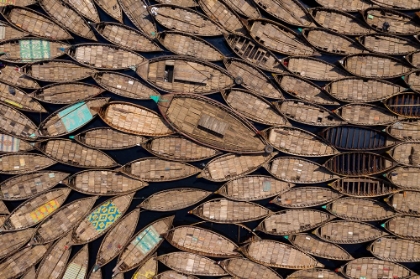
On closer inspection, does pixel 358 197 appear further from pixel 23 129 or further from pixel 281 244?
pixel 23 129

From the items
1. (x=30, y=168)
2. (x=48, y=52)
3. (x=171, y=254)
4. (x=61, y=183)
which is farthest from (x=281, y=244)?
(x=48, y=52)

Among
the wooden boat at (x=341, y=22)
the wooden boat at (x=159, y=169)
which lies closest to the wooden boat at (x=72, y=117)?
the wooden boat at (x=159, y=169)

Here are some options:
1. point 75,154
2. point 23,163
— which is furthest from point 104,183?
point 23,163

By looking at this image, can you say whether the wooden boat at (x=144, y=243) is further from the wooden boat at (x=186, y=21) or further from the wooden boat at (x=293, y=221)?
the wooden boat at (x=186, y=21)

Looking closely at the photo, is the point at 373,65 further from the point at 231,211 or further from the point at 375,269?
the point at 375,269

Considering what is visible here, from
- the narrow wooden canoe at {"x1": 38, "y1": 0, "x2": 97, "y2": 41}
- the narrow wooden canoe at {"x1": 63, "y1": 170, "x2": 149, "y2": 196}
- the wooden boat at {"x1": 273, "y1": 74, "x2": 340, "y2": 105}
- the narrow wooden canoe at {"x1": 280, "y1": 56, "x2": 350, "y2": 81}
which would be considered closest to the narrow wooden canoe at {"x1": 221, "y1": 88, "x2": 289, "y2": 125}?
the wooden boat at {"x1": 273, "y1": 74, "x2": 340, "y2": 105}

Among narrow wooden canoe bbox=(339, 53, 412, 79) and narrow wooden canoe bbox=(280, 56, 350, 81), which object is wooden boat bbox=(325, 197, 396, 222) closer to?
narrow wooden canoe bbox=(280, 56, 350, 81)

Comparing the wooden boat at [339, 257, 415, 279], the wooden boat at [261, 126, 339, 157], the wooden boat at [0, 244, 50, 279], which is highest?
the wooden boat at [261, 126, 339, 157]
